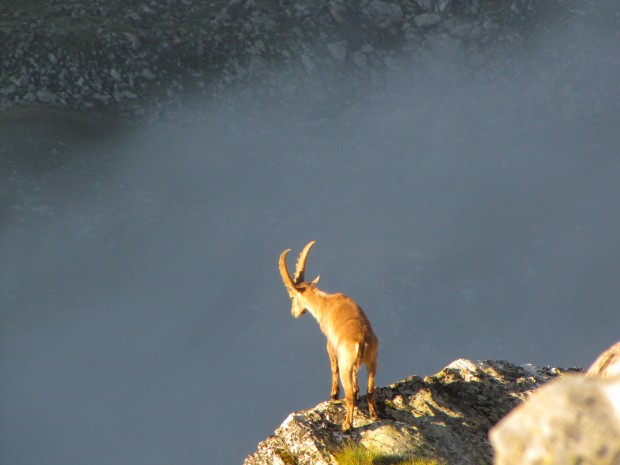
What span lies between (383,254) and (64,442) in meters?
13.1

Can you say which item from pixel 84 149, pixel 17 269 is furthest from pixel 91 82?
pixel 17 269

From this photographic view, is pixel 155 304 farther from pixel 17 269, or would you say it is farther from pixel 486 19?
pixel 486 19

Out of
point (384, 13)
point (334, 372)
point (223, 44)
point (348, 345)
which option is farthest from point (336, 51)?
point (348, 345)

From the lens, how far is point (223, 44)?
3625cm

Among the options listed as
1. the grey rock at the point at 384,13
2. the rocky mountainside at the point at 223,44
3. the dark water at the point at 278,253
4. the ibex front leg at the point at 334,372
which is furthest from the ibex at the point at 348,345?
the grey rock at the point at 384,13

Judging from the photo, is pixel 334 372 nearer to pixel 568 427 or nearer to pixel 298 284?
pixel 298 284

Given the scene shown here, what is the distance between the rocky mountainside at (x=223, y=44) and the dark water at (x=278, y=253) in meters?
1.91

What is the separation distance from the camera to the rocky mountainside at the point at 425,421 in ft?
25.7

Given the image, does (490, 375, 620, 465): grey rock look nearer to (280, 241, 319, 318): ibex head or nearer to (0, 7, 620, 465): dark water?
(280, 241, 319, 318): ibex head

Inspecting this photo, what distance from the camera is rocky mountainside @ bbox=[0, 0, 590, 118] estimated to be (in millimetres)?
33969

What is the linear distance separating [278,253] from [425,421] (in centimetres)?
2110

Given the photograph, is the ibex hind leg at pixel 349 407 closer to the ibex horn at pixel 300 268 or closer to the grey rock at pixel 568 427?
the ibex horn at pixel 300 268

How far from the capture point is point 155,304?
2730cm

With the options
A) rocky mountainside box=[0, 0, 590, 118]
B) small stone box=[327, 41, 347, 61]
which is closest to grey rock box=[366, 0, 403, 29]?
rocky mountainside box=[0, 0, 590, 118]
